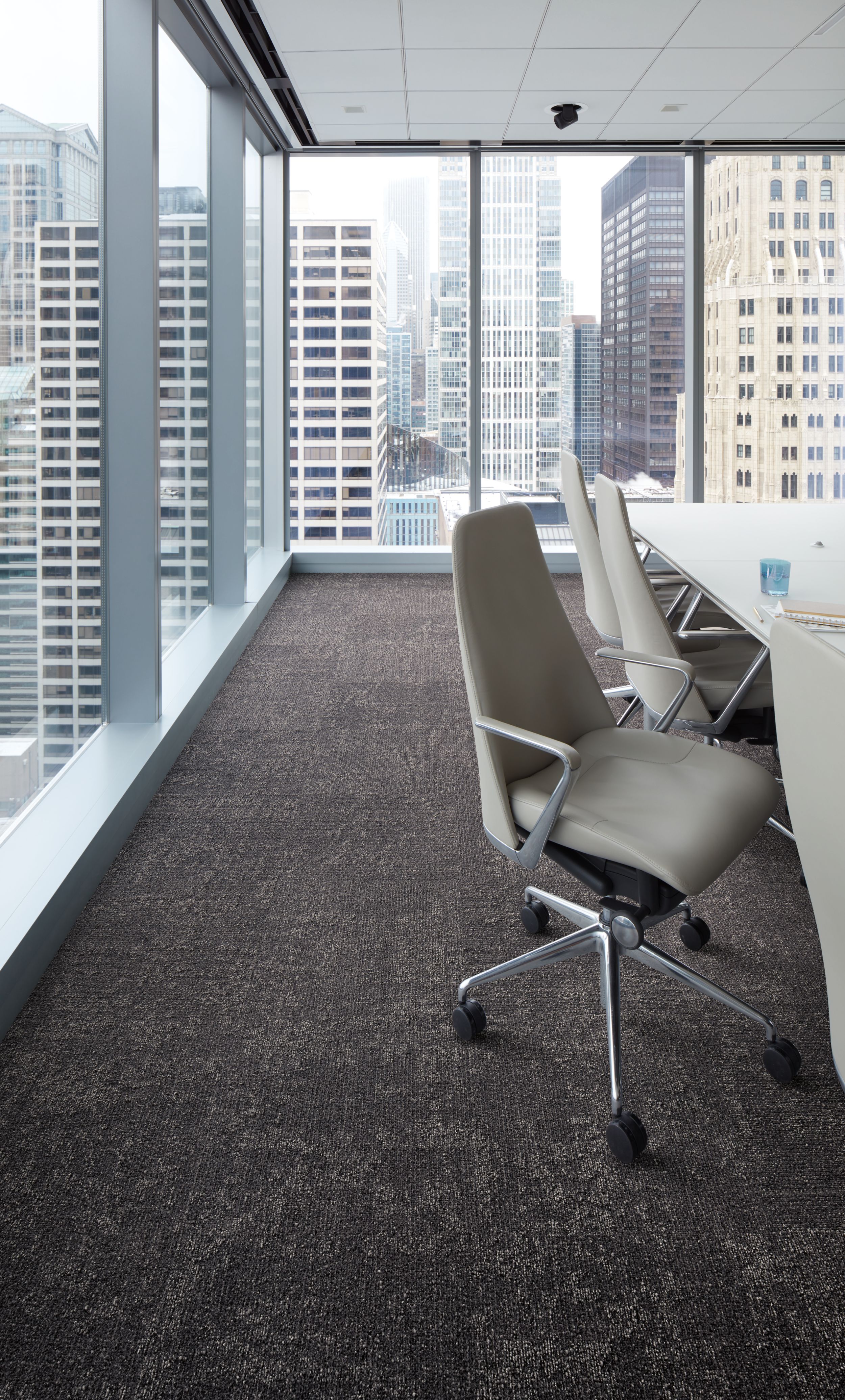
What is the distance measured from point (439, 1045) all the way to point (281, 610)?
4.22m

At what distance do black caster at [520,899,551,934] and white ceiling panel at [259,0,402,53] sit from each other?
3906mm

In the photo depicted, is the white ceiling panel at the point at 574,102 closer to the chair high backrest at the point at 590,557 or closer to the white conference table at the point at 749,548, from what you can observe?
the white conference table at the point at 749,548

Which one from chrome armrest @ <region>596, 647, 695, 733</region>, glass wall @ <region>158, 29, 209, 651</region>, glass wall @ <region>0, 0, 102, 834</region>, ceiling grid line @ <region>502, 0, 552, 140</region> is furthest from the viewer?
ceiling grid line @ <region>502, 0, 552, 140</region>

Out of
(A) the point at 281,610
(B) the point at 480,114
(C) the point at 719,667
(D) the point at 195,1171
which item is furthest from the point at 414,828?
(B) the point at 480,114

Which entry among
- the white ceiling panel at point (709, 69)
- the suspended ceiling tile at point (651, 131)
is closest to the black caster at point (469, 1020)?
the white ceiling panel at point (709, 69)

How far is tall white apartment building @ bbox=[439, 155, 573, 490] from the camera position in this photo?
6.82 metres

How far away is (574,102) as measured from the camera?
219 inches

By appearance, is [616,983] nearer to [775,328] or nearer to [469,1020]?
[469,1020]

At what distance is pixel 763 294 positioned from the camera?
6902 millimetres

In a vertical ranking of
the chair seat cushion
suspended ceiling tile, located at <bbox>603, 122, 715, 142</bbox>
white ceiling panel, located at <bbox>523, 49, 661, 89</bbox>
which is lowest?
the chair seat cushion

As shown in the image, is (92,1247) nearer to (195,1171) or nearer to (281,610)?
(195,1171)

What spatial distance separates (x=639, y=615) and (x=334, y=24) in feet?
11.2

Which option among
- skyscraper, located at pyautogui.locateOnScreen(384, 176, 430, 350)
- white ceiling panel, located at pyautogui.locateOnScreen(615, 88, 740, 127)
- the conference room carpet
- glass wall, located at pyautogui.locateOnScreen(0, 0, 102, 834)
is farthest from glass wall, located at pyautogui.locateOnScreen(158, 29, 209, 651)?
white ceiling panel, located at pyautogui.locateOnScreen(615, 88, 740, 127)

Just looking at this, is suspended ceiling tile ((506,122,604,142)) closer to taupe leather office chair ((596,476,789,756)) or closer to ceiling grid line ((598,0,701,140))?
ceiling grid line ((598,0,701,140))
